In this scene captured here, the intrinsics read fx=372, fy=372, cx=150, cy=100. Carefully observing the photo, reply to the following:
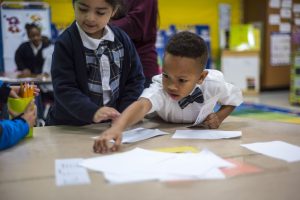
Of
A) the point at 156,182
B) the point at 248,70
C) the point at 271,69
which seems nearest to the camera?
the point at 156,182

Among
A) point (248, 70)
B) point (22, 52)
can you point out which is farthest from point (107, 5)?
point (248, 70)

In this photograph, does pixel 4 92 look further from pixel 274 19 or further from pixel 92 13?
pixel 274 19

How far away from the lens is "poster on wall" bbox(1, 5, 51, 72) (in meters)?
3.93

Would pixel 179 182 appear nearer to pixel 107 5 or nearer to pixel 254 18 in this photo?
pixel 107 5

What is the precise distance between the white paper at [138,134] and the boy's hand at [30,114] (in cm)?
29

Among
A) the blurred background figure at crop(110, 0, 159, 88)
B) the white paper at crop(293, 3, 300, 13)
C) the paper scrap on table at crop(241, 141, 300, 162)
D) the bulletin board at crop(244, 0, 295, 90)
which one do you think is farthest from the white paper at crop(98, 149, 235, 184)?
the white paper at crop(293, 3, 300, 13)

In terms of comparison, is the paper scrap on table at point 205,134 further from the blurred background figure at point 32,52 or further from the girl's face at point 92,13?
the blurred background figure at point 32,52

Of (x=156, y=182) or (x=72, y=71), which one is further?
(x=72, y=71)

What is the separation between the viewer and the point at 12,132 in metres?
1.03

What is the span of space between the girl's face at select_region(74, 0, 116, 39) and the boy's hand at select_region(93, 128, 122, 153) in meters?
0.45

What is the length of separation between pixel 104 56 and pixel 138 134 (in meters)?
0.36

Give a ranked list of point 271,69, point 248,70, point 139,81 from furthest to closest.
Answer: point 271,69 → point 248,70 → point 139,81

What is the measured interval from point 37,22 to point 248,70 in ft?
9.83

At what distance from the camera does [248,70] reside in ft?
17.6
